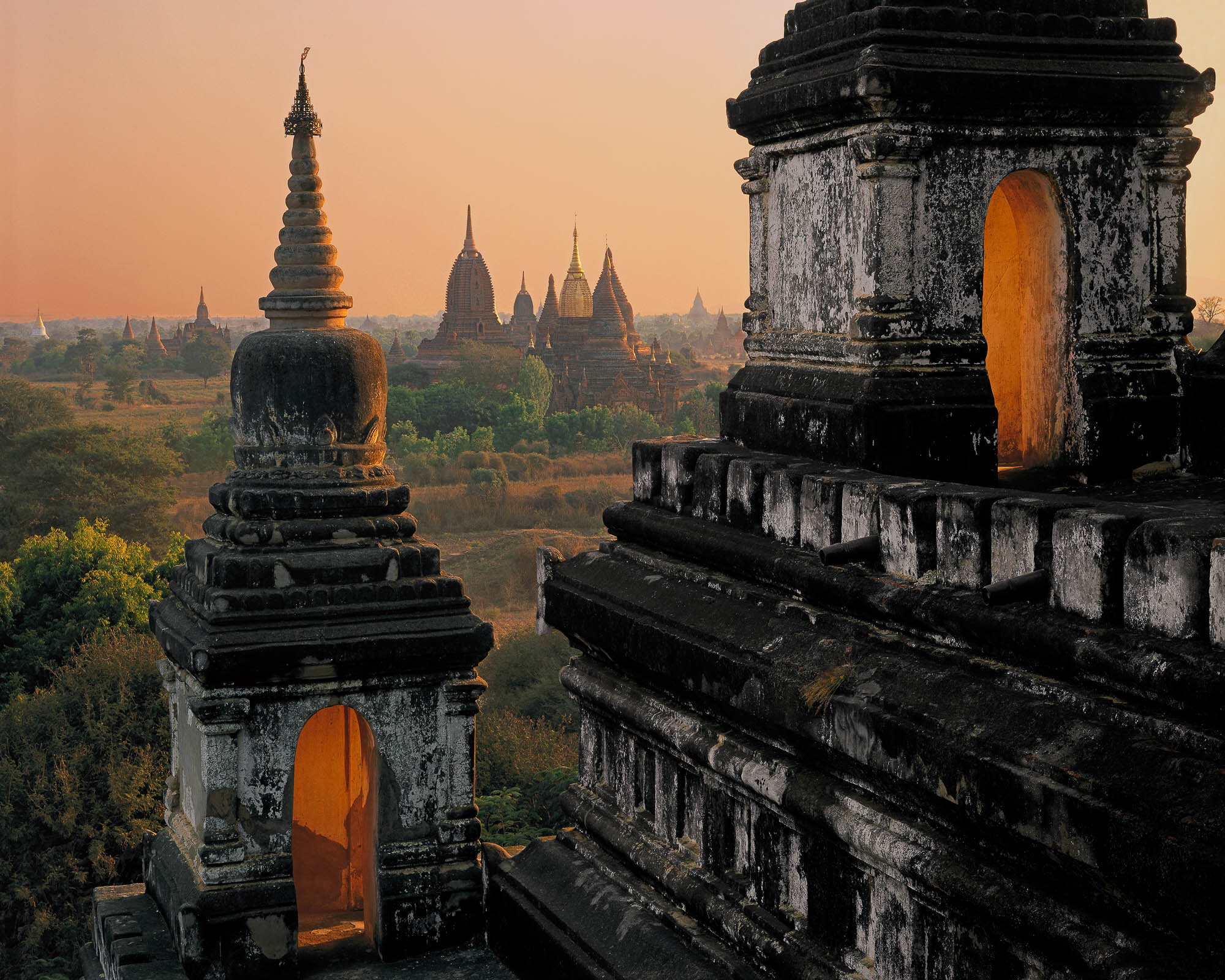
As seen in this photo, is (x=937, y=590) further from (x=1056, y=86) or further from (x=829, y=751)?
(x=1056, y=86)

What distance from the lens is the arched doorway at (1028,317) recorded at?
5.08m

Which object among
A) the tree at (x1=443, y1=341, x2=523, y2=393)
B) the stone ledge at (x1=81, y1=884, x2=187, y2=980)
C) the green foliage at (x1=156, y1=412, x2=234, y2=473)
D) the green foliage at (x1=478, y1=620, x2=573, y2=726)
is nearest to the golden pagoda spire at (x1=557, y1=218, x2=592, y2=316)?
→ the tree at (x1=443, y1=341, x2=523, y2=393)

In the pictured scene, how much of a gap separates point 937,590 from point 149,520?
3358cm

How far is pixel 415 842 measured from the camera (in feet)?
24.1

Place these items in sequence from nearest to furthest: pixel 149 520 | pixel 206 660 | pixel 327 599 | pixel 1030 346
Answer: pixel 1030 346
pixel 206 660
pixel 327 599
pixel 149 520

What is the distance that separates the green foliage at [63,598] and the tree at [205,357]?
7593 centimetres

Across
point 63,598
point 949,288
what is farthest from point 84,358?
point 949,288

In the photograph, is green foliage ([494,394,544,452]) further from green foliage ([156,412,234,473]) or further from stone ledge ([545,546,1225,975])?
stone ledge ([545,546,1225,975])

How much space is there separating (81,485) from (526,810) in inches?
846

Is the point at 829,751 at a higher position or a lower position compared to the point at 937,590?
lower

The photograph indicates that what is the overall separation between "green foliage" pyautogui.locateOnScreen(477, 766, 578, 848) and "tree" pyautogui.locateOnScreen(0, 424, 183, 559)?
19142mm

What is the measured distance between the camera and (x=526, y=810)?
16688mm

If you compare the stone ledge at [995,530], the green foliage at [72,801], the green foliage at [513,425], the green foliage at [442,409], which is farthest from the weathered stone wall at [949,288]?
the green foliage at [442,409]

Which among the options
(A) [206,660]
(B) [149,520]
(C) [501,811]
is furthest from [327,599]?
(B) [149,520]
